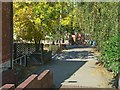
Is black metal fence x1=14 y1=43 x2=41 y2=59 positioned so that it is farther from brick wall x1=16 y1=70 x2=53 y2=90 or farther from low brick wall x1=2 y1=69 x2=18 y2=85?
brick wall x1=16 y1=70 x2=53 y2=90

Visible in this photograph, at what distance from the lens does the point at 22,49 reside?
55.1 feet

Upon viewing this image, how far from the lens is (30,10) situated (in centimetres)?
1795

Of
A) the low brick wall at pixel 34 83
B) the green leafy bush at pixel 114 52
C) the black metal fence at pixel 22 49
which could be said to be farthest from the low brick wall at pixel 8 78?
the black metal fence at pixel 22 49

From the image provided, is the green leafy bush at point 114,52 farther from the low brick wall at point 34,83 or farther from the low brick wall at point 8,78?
the low brick wall at point 8,78

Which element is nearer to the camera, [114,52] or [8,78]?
[8,78]

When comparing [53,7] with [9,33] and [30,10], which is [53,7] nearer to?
[30,10]

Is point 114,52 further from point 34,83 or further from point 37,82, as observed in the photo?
point 34,83

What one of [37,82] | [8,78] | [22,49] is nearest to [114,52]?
[8,78]

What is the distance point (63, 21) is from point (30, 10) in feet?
31.6

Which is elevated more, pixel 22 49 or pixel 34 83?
pixel 22 49

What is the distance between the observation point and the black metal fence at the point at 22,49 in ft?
50.5

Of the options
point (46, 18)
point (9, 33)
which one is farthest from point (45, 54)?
point (9, 33)

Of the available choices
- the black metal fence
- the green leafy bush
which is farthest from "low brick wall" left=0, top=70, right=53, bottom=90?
the black metal fence

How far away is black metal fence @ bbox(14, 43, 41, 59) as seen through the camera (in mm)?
15398
